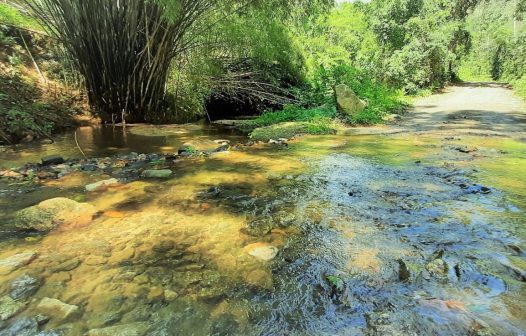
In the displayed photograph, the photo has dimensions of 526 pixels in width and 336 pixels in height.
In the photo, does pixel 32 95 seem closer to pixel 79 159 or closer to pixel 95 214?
pixel 79 159

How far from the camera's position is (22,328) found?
1.86 metres

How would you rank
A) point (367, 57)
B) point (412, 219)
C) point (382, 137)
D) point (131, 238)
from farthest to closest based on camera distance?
point (367, 57) → point (382, 137) → point (412, 219) → point (131, 238)

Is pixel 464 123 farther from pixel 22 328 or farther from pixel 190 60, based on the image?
pixel 22 328

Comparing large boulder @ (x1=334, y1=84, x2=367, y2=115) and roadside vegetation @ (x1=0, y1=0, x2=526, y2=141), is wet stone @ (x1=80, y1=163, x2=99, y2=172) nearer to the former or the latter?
roadside vegetation @ (x1=0, y1=0, x2=526, y2=141)

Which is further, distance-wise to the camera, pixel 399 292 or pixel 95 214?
pixel 95 214

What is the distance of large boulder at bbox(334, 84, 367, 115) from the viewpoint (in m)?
10.0

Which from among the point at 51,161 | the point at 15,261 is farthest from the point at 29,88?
the point at 15,261

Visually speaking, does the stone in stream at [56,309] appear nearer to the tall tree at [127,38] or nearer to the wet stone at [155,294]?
the wet stone at [155,294]

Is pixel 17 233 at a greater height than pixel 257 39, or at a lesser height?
lesser

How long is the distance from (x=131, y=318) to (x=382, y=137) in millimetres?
6423

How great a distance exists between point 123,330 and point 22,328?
1.61 ft

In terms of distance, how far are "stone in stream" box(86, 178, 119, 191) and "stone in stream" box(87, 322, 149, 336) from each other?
2.45m

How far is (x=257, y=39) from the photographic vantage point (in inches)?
393

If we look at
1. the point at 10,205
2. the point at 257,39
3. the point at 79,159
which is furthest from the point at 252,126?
the point at 10,205
